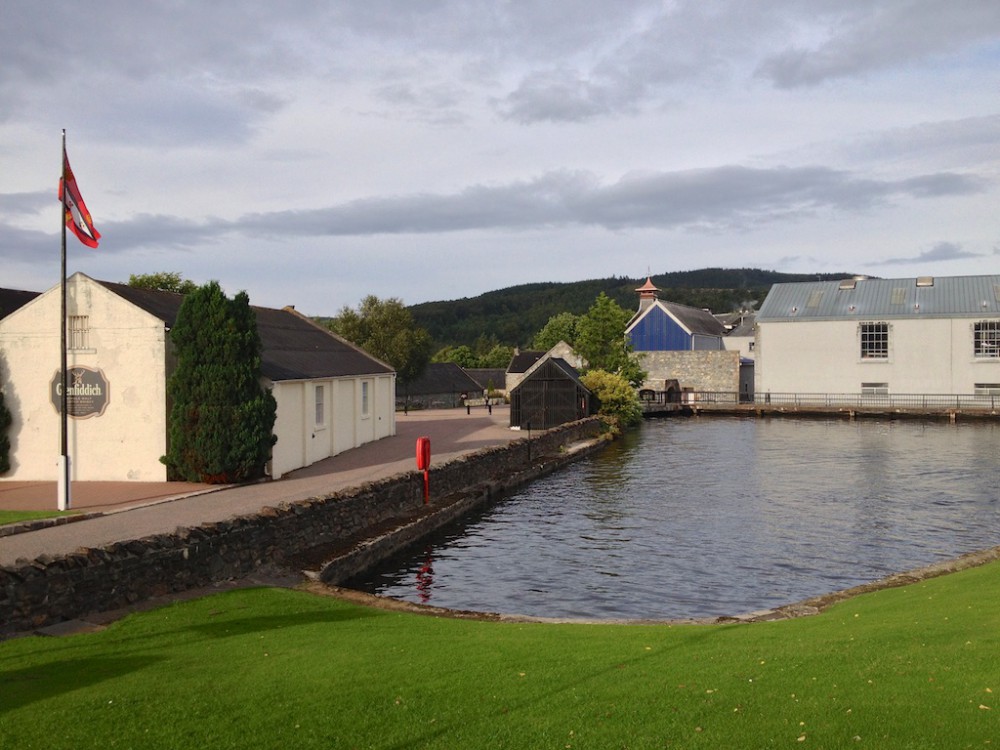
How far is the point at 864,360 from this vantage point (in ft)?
225

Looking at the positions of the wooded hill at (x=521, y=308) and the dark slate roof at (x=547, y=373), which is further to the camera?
the wooded hill at (x=521, y=308)

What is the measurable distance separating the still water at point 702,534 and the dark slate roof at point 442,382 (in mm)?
31614

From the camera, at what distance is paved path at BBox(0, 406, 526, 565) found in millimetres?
17234

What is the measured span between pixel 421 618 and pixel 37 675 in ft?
17.8

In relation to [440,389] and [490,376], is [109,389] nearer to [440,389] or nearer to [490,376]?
[440,389]

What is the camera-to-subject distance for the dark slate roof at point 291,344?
1094 inches

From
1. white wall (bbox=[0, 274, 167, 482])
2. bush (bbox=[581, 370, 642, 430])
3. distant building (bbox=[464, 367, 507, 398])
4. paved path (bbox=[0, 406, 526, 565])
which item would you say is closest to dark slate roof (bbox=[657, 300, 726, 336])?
distant building (bbox=[464, 367, 507, 398])

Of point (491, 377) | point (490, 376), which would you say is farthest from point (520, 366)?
point (490, 376)

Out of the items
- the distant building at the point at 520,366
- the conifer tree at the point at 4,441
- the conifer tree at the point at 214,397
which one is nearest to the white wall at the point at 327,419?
the conifer tree at the point at 214,397

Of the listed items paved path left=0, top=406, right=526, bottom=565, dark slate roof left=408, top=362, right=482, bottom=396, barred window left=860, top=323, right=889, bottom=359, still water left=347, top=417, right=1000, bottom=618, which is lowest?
still water left=347, top=417, right=1000, bottom=618

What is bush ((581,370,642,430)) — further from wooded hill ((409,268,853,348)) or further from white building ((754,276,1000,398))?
wooded hill ((409,268,853,348))

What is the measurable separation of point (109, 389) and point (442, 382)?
49.3m

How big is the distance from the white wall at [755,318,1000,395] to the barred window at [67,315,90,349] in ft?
187

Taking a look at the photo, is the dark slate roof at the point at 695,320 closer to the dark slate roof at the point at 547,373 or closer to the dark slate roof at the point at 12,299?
the dark slate roof at the point at 547,373
